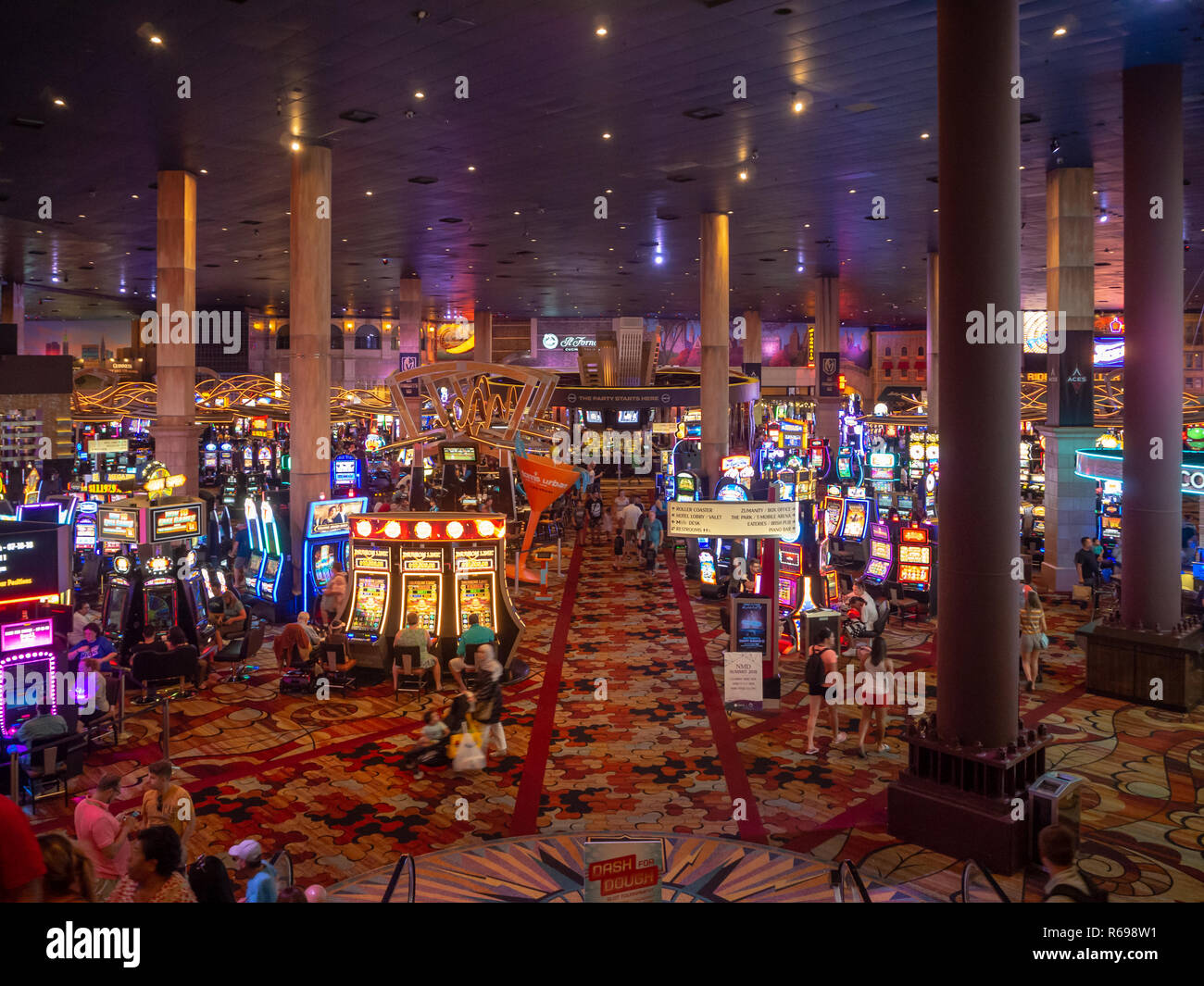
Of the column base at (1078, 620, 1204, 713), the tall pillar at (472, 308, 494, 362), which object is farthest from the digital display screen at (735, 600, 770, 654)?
the tall pillar at (472, 308, 494, 362)

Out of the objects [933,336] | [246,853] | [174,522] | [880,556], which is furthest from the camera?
[933,336]

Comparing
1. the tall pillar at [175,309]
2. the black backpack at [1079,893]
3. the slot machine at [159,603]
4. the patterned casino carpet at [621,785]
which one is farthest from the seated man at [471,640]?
the tall pillar at [175,309]

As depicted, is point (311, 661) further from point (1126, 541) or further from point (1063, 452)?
point (1063, 452)

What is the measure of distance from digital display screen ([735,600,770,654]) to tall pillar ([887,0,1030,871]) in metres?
4.20

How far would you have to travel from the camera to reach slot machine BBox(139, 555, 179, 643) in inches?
502

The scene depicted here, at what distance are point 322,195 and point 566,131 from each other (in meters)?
4.28

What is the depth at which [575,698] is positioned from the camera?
11078 millimetres

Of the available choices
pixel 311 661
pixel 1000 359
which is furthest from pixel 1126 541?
pixel 311 661

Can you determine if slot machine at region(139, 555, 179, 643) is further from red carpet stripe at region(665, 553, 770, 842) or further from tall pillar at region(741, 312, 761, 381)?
tall pillar at region(741, 312, 761, 381)

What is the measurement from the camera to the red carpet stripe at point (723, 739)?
24.5 feet

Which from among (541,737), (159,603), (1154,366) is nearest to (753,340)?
(1154,366)

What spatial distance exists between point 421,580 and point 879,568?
8087 millimetres

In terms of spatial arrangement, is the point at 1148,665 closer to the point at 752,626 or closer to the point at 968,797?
the point at 752,626

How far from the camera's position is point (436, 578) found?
12227 millimetres
